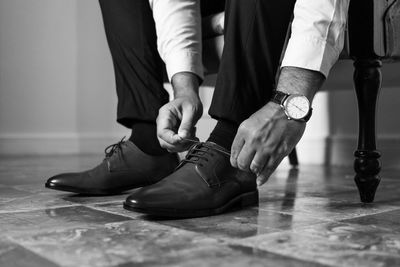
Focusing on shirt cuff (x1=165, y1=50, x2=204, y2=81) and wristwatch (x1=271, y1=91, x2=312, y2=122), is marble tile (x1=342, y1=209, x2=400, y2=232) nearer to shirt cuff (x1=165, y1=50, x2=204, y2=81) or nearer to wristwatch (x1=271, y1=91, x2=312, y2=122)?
wristwatch (x1=271, y1=91, x2=312, y2=122)

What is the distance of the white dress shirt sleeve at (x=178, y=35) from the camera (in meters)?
1.03

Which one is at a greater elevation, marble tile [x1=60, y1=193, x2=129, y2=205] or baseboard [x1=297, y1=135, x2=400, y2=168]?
marble tile [x1=60, y1=193, x2=129, y2=205]

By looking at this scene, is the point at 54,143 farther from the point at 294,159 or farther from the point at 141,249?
the point at 141,249

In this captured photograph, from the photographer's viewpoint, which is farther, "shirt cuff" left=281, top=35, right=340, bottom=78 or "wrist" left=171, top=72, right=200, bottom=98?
"wrist" left=171, top=72, right=200, bottom=98

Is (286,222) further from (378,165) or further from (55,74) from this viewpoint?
(55,74)

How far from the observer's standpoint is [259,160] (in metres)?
0.76

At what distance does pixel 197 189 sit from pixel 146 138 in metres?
0.29

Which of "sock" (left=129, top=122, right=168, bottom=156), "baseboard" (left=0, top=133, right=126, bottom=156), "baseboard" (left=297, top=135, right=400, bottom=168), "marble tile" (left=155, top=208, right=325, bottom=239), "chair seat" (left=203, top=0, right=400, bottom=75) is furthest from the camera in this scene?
"baseboard" (left=0, top=133, right=126, bottom=156)

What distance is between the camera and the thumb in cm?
89

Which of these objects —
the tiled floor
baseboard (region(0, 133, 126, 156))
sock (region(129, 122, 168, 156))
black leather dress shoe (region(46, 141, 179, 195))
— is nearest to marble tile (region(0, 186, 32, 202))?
the tiled floor

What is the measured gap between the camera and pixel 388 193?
1.20 m

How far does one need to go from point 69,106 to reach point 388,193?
1878 mm

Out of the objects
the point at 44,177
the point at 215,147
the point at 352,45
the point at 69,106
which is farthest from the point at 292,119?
the point at 69,106

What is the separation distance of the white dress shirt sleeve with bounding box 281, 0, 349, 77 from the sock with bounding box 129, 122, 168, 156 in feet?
1.22
